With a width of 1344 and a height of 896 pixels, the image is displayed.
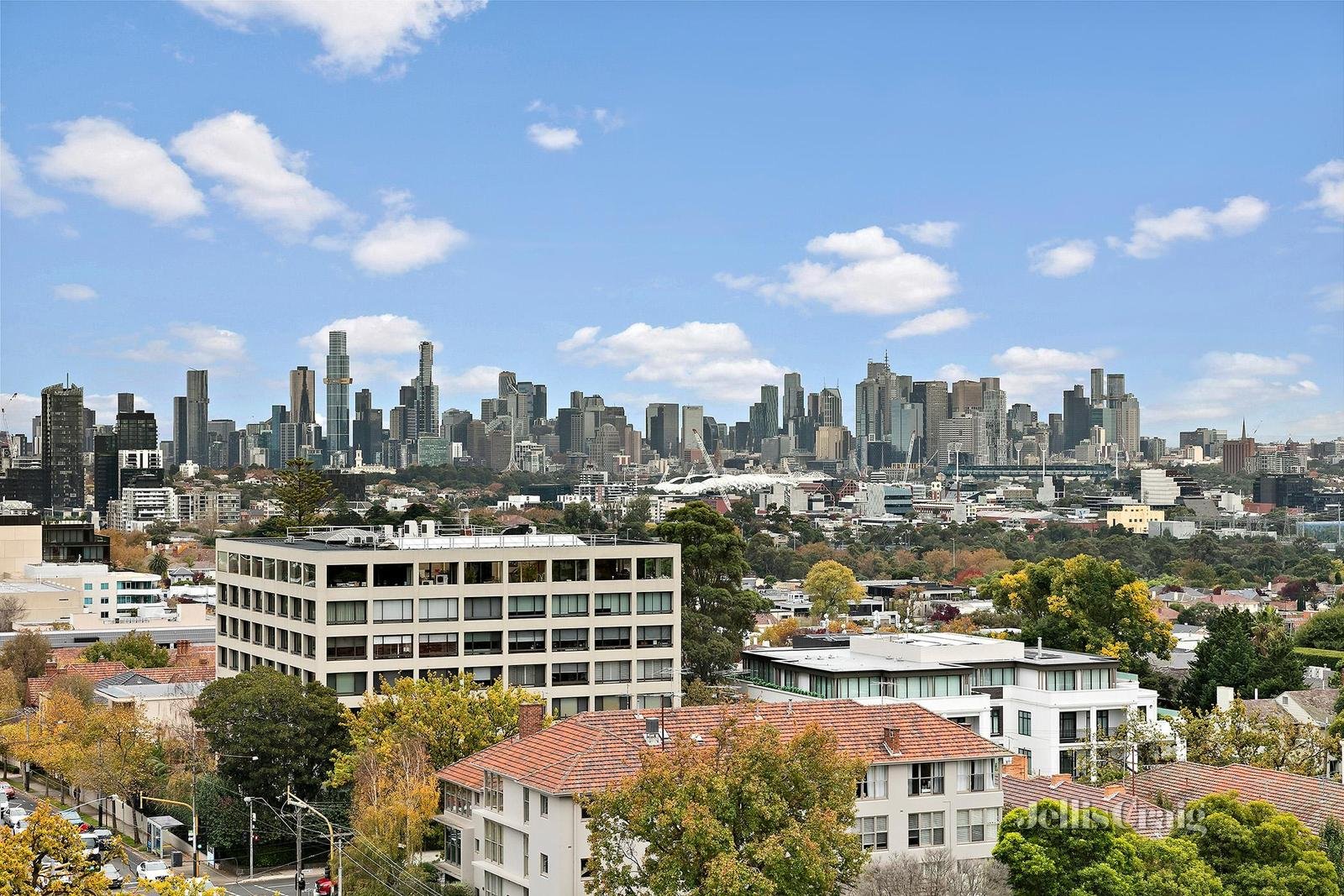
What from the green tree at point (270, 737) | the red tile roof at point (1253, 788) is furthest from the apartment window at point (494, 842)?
the red tile roof at point (1253, 788)

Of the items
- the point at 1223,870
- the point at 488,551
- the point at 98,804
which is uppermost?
the point at 488,551

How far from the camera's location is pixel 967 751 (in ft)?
173

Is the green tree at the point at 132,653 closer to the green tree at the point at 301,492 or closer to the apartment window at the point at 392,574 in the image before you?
the apartment window at the point at 392,574

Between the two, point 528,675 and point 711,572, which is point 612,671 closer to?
point 528,675

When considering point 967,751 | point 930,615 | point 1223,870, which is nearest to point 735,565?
point 967,751

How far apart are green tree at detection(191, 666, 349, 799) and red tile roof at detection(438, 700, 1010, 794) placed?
539 inches

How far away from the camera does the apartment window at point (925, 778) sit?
52.1 metres

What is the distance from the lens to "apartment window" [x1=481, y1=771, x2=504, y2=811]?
1980 inches

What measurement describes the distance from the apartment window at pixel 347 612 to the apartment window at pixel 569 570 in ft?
30.2

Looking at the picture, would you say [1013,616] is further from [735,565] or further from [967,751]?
[967,751]

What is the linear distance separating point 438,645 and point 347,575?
5.25 meters

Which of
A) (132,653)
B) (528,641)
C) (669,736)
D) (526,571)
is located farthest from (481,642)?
(132,653)

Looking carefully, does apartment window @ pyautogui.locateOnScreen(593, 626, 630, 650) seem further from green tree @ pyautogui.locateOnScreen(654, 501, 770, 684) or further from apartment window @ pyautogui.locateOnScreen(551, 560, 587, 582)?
green tree @ pyautogui.locateOnScreen(654, 501, 770, 684)

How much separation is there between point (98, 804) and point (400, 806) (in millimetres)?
26877
